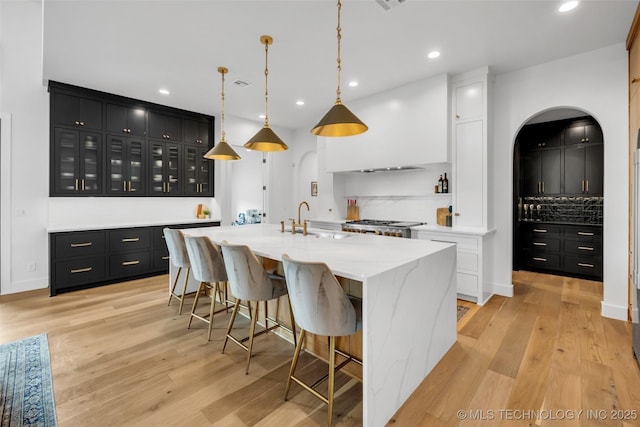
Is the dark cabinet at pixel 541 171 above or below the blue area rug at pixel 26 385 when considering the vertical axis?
above

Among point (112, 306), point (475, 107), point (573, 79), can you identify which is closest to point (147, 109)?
point (112, 306)

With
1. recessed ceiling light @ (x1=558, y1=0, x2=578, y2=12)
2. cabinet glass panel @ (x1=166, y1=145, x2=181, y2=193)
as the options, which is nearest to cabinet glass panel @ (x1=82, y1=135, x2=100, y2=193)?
cabinet glass panel @ (x1=166, y1=145, x2=181, y2=193)

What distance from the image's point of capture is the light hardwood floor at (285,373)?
1747 mm

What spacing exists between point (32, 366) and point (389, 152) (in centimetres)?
435

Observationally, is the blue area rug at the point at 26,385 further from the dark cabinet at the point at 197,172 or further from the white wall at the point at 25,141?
the dark cabinet at the point at 197,172

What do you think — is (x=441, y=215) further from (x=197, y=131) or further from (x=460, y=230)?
(x=197, y=131)

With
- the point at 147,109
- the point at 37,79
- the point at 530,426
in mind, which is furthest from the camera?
the point at 147,109

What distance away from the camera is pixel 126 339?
8.74ft

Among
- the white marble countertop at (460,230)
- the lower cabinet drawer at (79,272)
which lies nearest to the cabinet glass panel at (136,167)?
the lower cabinet drawer at (79,272)

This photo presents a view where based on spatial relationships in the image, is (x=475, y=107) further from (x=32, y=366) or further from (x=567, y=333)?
(x=32, y=366)

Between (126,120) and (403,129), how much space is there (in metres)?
4.22

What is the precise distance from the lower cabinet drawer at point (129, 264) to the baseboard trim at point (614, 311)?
5.87 m

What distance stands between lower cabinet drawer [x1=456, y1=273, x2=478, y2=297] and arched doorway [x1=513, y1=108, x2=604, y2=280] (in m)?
2.04

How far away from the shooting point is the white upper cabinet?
384 cm
